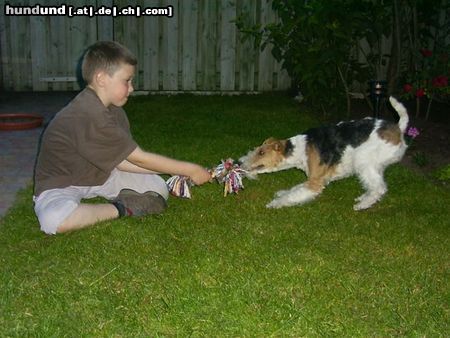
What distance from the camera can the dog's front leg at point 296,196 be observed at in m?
5.08

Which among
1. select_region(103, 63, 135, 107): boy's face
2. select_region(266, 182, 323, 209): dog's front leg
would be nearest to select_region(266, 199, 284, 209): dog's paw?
select_region(266, 182, 323, 209): dog's front leg

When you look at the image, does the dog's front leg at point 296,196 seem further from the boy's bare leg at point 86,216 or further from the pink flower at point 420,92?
the pink flower at point 420,92

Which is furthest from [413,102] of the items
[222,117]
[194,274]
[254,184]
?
[194,274]

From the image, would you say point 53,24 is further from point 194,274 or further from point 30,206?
point 194,274

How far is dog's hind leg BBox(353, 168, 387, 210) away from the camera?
516 cm

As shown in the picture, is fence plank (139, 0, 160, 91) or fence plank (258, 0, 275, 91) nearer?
fence plank (139, 0, 160, 91)

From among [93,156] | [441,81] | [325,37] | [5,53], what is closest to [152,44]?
[5,53]

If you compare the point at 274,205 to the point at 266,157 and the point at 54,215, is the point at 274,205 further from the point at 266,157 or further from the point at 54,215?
the point at 54,215

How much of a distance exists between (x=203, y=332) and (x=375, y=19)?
21.9ft

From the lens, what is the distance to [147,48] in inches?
452

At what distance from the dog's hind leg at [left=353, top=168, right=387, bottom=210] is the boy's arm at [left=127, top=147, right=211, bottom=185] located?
63.2 inches

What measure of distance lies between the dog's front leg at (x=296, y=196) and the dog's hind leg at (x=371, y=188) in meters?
0.40

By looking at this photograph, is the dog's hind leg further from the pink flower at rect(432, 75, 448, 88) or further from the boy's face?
the pink flower at rect(432, 75, 448, 88)

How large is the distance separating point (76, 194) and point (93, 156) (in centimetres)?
48
